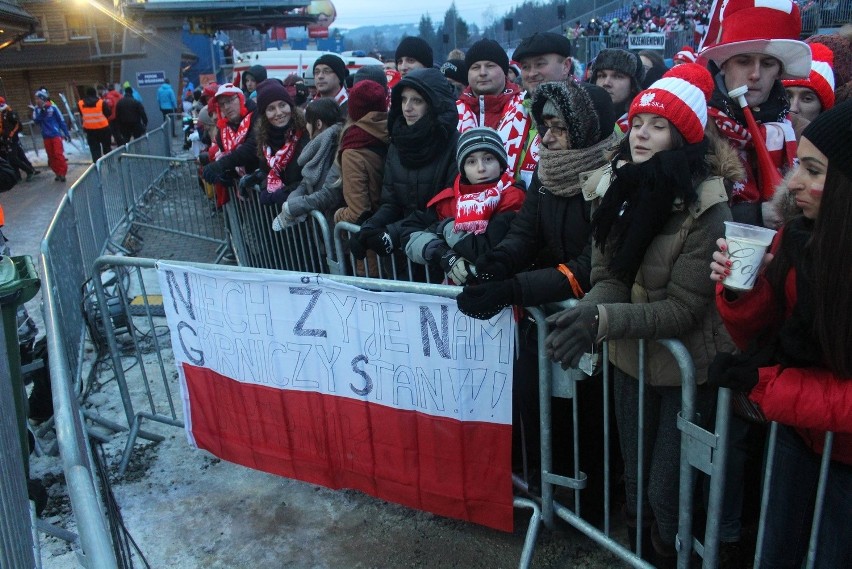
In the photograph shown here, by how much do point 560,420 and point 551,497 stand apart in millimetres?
375

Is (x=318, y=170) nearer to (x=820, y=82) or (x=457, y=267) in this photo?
(x=457, y=267)

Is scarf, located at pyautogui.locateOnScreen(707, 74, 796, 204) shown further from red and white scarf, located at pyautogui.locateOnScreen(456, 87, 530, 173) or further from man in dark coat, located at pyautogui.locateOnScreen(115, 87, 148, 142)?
man in dark coat, located at pyautogui.locateOnScreen(115, 87, 148, 142)

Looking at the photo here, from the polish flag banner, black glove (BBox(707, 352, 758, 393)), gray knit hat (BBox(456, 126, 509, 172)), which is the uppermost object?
gray knit hat (BBox(456, 126, 509, 172))

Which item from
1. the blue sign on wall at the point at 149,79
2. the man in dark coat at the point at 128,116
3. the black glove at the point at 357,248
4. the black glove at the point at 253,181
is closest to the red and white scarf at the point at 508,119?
the black glove at the point at 357,248

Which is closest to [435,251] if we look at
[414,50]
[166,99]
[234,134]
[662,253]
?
[662,253]

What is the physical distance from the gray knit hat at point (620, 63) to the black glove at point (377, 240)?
5.92 ft

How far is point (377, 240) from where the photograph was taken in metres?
4.16

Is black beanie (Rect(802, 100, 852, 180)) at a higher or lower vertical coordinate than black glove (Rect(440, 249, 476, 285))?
higher

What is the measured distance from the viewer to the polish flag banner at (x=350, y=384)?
126 inches

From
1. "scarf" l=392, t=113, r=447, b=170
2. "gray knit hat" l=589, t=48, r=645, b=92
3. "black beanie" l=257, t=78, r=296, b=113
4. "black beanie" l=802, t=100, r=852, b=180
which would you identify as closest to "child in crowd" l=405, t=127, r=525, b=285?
"scarf" l=392, t=113, r=447, b=170

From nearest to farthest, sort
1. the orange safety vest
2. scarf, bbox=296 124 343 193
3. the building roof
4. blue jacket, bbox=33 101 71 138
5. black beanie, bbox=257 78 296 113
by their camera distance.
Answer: scarf, bbox=296 124 343 193
black beanie, bbox=257 78 296 113
blue jacket, bbox=33 101 71 138
the orange safety vest
the building roof

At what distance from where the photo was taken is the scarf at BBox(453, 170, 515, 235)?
11.8ft

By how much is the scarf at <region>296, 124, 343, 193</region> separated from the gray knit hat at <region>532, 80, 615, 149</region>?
→ 2631 millimetres

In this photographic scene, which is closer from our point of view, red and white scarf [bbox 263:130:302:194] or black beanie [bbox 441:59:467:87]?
red and white scarf [bbox 263:130:302:194]
